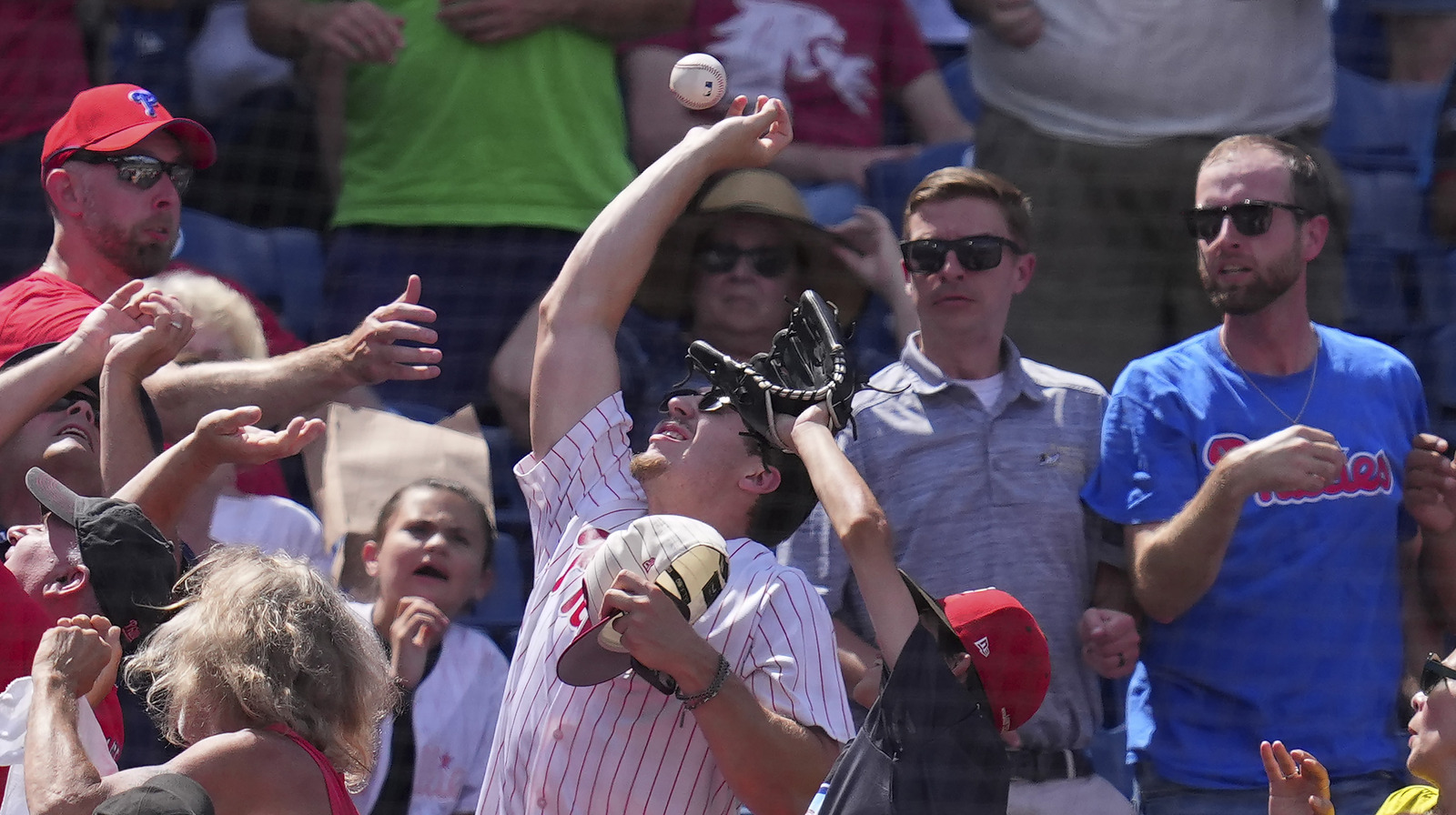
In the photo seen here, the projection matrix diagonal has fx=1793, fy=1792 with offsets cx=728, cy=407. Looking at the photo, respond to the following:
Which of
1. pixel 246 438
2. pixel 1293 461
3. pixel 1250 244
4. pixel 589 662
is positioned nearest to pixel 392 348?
pixel 246 438

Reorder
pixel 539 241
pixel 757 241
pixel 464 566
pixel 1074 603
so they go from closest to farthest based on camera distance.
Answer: pixel 1074 603 → pixel 464 566 → pixel 757 241 → pixel 539 241

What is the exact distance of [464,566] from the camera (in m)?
3.87

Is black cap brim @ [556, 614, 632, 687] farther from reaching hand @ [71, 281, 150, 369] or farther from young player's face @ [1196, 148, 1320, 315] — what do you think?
young player's face @ [1196, 148, 1320, 315]

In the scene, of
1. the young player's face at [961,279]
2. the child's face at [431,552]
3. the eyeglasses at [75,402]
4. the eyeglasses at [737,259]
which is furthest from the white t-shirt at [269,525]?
the young player's face at [961,279]

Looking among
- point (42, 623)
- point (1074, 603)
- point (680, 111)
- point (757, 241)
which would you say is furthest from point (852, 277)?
point (42, 623)

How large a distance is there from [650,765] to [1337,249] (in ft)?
9.00

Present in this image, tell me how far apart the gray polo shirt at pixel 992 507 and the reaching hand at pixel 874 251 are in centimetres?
67

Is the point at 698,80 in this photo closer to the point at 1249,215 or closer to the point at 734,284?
the point at 734,284

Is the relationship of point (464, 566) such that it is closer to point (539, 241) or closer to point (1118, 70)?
point (539, 241)

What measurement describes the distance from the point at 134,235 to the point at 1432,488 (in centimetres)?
271

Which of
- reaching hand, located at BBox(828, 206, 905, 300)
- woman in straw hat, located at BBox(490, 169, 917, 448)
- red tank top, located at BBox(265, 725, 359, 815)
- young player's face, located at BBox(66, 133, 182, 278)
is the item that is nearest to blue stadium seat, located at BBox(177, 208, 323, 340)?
woman in straw hat, located at BBox(490, 169, 917, 448)

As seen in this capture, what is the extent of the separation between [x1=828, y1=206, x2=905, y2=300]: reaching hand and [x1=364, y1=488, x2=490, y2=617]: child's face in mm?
1171

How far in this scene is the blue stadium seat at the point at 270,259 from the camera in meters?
4.88

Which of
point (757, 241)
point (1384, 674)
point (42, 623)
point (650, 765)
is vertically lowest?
point (1384, 674)
